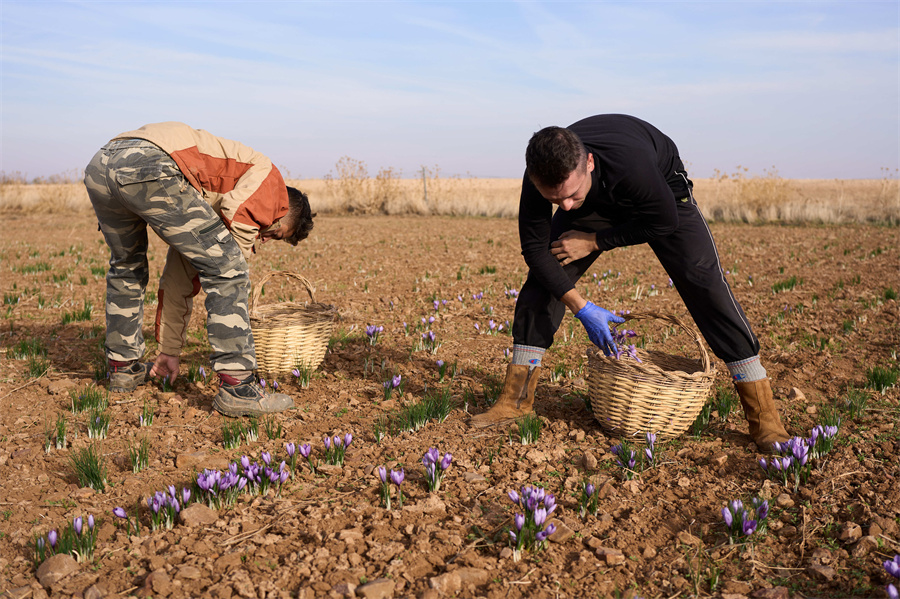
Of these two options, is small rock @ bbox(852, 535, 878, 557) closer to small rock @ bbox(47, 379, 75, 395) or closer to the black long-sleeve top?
the black long-sleeve top

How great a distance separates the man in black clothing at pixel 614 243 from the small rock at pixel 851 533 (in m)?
0.85

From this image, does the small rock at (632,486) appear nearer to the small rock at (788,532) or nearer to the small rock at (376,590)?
the small rock at (788,532)

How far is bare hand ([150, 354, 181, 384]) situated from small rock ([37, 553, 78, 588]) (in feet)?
7.52

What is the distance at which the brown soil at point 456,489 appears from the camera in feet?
8.48

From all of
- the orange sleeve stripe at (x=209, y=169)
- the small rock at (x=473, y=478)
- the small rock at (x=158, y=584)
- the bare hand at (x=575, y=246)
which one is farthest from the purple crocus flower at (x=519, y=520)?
the orange sleeve stripe at (x=209, y=169)

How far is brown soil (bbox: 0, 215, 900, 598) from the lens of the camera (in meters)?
2.59

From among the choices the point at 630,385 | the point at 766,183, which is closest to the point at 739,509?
the point at 630,385

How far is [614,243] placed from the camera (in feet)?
12.4

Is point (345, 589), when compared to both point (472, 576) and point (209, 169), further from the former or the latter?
point (209, 169)

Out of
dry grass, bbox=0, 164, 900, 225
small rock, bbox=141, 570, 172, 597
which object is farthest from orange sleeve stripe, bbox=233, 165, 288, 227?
dry grass, bbox=0, 164, 900, 225

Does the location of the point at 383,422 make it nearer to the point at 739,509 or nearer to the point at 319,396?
the point at 319,396

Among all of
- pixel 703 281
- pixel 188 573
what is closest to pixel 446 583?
pixel 188 573

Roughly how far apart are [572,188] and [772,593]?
199 centimetres

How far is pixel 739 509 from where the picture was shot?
2820mm
